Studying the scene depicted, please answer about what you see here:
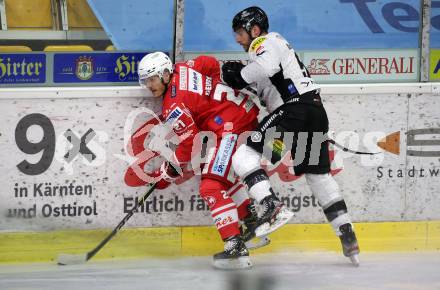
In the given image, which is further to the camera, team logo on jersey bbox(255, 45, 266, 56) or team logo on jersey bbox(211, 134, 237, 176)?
team logo on jersey bbox(211, 134, 237, 176)

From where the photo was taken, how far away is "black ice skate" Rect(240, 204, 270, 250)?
4855 millimetres

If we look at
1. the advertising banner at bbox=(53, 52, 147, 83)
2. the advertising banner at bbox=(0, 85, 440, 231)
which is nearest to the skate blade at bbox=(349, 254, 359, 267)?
the advertising banner at bbox=(0, 85, 440, 231)

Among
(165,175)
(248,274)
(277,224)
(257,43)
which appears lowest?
(248,274)

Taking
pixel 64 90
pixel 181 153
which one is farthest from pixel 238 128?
pixel 64 90

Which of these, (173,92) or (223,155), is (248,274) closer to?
(223,155)

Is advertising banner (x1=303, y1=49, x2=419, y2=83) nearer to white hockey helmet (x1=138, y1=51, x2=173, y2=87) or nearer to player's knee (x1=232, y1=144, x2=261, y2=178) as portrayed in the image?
player's knee (x1=232, y1=144, x2=261, y2=178)

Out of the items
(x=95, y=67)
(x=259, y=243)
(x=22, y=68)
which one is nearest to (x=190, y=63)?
(x=95, y=67)

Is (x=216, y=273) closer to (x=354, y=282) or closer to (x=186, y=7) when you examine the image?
(x=354, y=282)

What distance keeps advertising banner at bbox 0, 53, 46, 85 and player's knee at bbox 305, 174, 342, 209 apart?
1.67 m

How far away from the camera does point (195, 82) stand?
491 cm

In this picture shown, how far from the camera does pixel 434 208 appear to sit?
A: 5.39 metres

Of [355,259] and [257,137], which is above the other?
[257,137]

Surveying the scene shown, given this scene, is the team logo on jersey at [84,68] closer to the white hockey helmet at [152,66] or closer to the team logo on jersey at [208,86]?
the white hockey helmet at [152,66]

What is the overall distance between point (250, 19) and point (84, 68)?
1040 mm
